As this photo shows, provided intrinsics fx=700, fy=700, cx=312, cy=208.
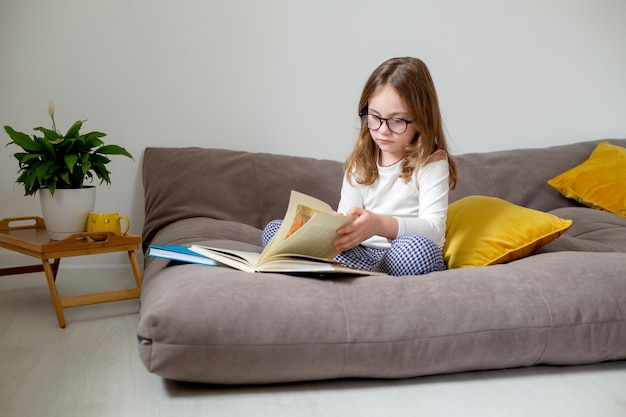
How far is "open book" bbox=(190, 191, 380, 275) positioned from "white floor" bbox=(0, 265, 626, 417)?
0.90ft

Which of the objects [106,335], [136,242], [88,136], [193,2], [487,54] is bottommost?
[106,335]

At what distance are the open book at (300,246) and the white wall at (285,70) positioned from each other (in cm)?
142

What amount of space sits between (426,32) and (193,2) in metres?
1.07

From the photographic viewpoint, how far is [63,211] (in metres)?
2.28

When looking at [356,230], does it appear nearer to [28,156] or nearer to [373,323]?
[373,323]

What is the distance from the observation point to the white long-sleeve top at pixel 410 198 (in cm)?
196

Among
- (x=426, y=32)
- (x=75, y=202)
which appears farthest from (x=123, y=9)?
(x=426, y=32)

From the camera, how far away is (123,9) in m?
2.95

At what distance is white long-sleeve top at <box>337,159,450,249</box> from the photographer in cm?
196

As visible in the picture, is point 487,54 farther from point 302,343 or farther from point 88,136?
point 302,343

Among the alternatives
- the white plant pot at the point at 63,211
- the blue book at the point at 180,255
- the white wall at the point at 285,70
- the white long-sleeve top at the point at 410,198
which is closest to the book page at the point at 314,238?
the blue book at the point at 180,255

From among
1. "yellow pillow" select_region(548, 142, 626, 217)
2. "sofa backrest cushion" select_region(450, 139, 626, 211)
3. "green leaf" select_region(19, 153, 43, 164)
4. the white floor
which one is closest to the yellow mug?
"green leaf" select_region(19, 153, 43, 164)

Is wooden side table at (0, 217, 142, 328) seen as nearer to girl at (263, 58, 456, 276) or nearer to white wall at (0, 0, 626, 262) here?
girl at (263, 58, 456, 276)

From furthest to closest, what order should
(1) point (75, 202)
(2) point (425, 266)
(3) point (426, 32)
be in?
1. (3) point (426, 32)
2. (1) point (75, 202)
3. (2) point (425, 266)
